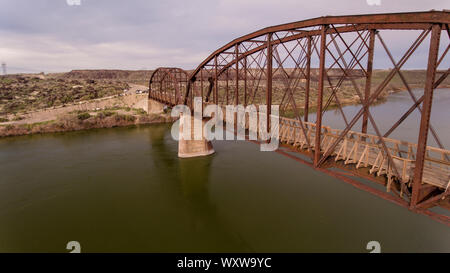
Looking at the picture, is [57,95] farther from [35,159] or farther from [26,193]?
[26,193]

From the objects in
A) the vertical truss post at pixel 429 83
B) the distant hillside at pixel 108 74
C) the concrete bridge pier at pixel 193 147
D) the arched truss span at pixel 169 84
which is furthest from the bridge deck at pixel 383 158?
the distant hillside at pixel 108 74

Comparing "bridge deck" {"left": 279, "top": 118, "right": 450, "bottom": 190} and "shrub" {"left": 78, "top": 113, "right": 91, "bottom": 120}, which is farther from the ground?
"bridge deck" {"left": 279, "top": 118, "right": 450, "bottom": 190}

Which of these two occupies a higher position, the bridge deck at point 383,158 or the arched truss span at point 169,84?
the arched truss span at point 169,84

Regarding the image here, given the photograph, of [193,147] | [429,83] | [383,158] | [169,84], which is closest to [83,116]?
[169,84]

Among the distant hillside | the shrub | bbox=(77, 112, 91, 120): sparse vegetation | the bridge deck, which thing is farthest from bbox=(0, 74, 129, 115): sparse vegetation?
the distant hillside

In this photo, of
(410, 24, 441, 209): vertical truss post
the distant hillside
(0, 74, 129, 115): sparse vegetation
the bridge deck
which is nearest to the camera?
(410, 24, 441, 209): vertical truss post

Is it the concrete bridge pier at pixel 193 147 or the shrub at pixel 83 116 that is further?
the shrub at pixel 83 116

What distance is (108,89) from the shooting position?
223 ft

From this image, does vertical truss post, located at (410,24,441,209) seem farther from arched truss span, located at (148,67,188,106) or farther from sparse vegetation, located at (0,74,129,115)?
sparse vegetation, located at (0,74,129,115)

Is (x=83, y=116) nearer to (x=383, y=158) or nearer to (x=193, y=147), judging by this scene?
(x=193, y=147)

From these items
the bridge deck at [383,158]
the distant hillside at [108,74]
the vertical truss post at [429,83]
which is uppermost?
the distant hillside at [108,74]

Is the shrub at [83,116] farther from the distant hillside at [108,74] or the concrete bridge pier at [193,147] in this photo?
the distant hillside at [108,74]
